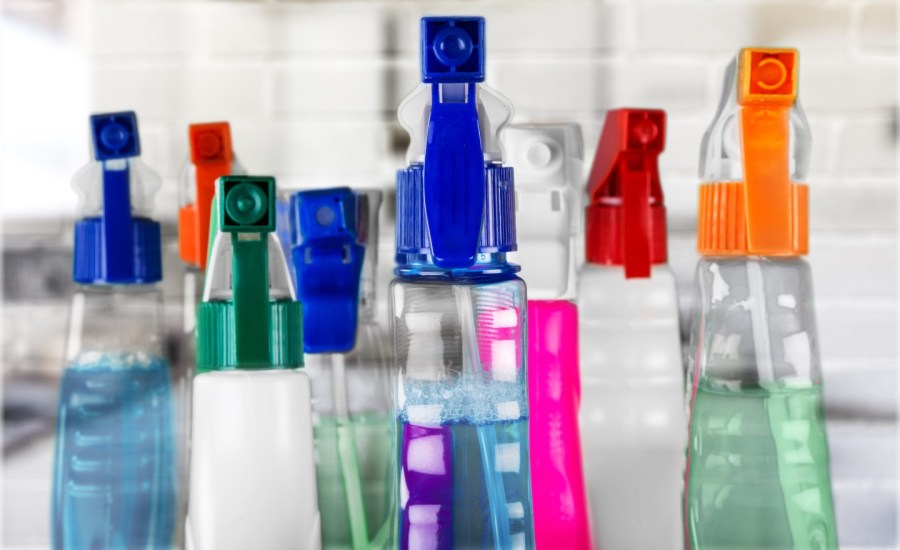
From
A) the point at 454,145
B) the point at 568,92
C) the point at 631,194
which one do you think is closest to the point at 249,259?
the point at 454,145

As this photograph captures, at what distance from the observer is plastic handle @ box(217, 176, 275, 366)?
45 centimetres

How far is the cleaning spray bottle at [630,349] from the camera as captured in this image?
20.8 inches

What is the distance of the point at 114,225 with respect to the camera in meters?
0.54

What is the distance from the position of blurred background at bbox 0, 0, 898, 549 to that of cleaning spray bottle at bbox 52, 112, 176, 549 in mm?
123

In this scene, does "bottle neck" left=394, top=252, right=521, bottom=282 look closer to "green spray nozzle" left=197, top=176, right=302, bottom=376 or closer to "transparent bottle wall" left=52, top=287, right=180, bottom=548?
"green spray nozzle" left=197, top=176, right=302, bottom=376

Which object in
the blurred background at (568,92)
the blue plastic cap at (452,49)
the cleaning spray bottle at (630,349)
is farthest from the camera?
the blurred background at (568,92)

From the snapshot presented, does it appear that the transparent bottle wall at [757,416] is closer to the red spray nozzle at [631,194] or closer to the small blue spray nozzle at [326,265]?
the red spray nozzle at [631,194]

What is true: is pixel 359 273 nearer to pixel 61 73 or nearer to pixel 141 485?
pixel 141 485

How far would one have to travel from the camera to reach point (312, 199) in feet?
1.75

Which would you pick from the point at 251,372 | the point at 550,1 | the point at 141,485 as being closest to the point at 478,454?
the point at 251,372

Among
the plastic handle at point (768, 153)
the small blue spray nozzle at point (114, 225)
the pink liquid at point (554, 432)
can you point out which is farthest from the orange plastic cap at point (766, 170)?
the small blue spray nozzle at point (114, 225)

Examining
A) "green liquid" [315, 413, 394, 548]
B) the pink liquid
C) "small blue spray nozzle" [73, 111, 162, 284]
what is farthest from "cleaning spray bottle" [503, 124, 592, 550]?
"small blue spray nozzle" [73, 111, 162, 284]

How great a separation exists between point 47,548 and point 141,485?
25cm

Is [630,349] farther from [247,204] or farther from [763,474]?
[247,204]
